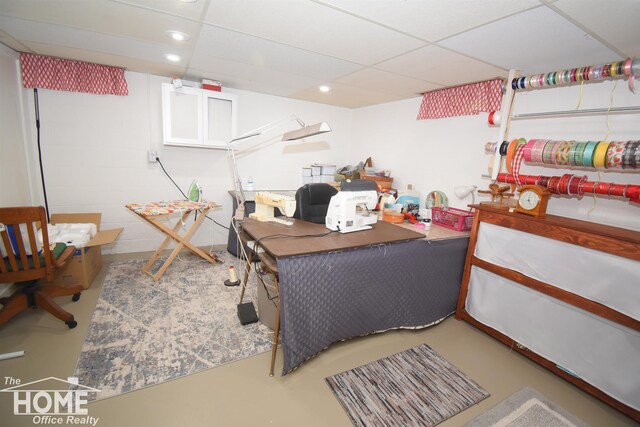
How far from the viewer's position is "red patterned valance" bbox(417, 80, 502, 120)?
8.34 ft

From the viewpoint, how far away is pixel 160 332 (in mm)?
2135

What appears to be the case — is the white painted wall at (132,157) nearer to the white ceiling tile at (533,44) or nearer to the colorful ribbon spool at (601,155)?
the white ceiling tile at (533,44)

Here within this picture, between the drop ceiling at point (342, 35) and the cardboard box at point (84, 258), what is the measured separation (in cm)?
161

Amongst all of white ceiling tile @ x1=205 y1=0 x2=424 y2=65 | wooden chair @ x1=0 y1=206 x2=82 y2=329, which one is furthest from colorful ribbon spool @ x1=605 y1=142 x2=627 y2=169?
wooden chair @ x1=0 y1=206 x2=82 y2=329

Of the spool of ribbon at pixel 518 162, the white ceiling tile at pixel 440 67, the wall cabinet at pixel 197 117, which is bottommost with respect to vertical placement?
the spool of ribbon at pixel 518 162

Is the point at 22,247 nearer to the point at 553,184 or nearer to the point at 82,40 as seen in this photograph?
the point at 82,40

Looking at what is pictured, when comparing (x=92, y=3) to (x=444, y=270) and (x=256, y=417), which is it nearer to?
(x=256, y=417)

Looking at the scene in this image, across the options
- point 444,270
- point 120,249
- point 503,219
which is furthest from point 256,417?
point 120,249

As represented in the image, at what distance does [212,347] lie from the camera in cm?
202

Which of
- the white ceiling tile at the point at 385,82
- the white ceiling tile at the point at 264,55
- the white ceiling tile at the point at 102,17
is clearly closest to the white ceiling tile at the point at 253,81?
the white ceiling tile at the point at 264,55

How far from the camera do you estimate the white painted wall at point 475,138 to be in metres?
1.92

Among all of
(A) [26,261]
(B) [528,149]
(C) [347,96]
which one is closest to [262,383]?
(A) [26,261]

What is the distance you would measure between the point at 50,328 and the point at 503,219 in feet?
11.5

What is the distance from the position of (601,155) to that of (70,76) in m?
4.53
